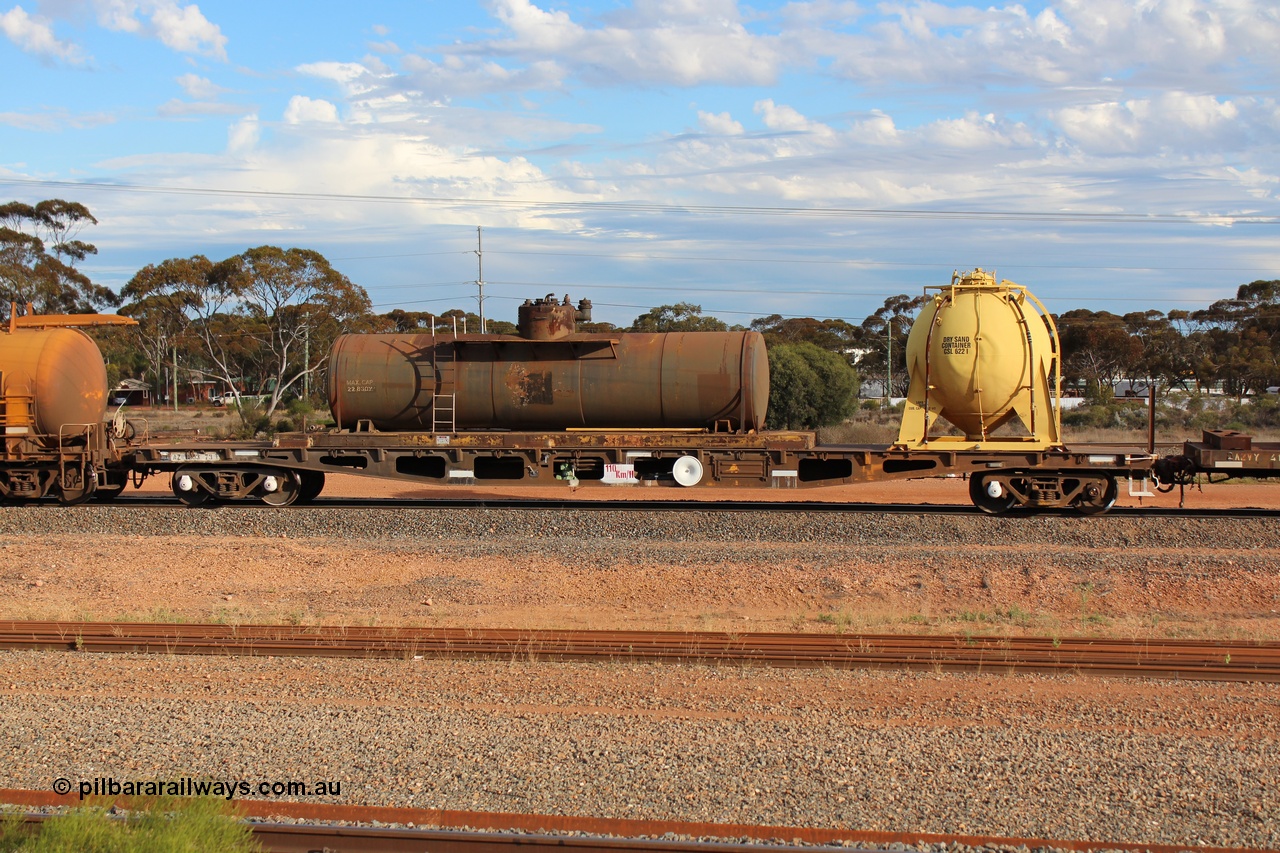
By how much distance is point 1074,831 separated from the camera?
573 cm

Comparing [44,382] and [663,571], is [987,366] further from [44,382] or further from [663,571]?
A: [44,382]

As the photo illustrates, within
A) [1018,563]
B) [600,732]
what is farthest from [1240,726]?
[1018,563]

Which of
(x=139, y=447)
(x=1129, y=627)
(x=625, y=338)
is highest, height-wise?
(x=625, y=338)

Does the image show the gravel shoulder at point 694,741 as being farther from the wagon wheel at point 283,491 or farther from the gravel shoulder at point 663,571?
the wagon wheel at point 283,491

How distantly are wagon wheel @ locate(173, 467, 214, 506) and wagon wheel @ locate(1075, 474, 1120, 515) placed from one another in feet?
50.5

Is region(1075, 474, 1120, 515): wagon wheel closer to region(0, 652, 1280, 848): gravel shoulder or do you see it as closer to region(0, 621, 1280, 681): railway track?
region(0, 621, 1280, 681): railway track

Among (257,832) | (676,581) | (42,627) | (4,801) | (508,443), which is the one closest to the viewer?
(257,832)

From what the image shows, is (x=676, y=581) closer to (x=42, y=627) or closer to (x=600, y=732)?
(x=600, y=732)

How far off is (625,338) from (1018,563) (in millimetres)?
7659

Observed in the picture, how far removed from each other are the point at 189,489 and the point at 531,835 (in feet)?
51.0

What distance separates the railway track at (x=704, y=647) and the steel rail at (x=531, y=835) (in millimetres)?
3722

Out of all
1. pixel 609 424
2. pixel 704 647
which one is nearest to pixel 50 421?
pixel 609 424

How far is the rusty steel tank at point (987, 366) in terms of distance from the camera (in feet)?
57.0

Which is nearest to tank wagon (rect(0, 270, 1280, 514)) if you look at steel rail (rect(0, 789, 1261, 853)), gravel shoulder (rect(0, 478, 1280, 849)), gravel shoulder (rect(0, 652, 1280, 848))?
gravel shoulder (rect(0, 478, 1280, 849))
